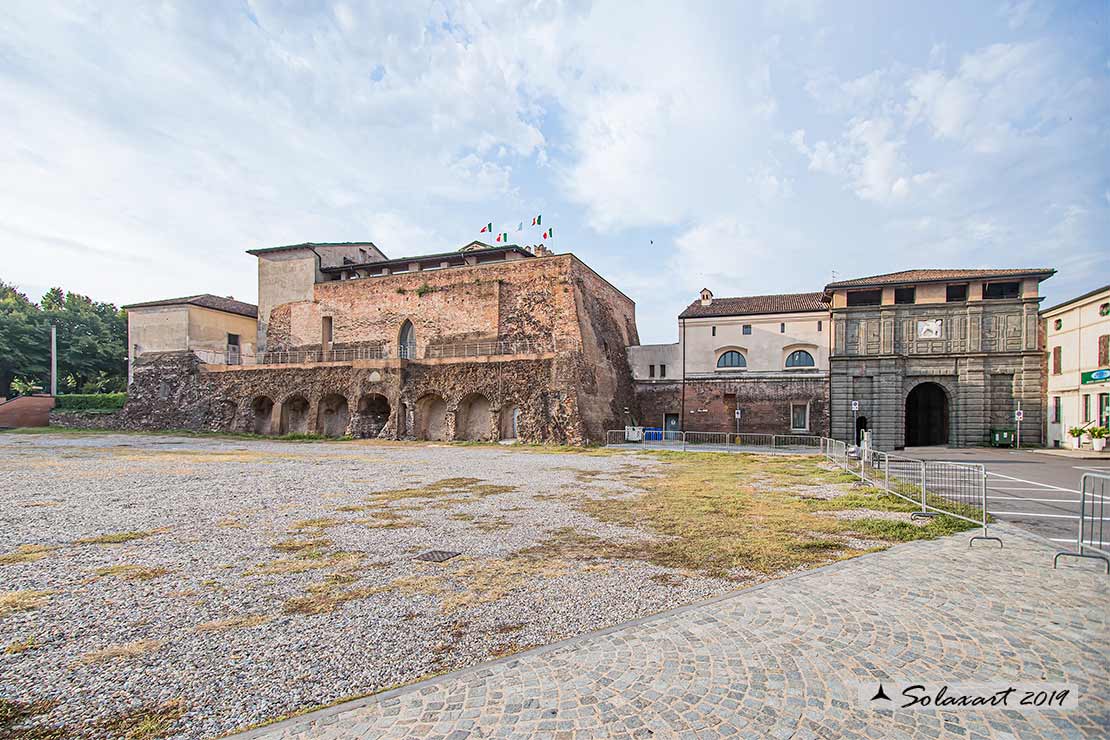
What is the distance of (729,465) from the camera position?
18438 millimetres

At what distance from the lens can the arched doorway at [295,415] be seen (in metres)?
34.9

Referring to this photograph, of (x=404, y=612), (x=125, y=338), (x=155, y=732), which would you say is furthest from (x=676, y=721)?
(x=125, y=338)

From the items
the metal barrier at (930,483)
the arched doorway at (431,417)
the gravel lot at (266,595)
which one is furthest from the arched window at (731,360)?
the gravel lot at (266,595)

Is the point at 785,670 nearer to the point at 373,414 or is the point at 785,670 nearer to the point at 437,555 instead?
the point at 437,555

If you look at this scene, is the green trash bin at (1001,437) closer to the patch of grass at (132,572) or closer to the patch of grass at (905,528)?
the patch of grass at (905,528)

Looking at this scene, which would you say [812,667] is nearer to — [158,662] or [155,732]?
[155,732]

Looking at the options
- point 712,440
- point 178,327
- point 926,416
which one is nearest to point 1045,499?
point 712,440

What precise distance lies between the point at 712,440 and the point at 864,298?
1219 centimetres

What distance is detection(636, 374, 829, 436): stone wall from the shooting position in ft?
103

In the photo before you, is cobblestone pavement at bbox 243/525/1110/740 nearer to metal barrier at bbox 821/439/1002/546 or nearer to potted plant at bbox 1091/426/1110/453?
metal barrier at bbox 821/439/1002/546

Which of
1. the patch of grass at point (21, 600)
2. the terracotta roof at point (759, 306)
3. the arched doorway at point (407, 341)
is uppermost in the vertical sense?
the terracotta roof at point (759, 306)

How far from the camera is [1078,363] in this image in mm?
25734

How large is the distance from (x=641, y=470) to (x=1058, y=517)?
969 cm

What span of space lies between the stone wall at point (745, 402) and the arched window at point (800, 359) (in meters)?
1.00
